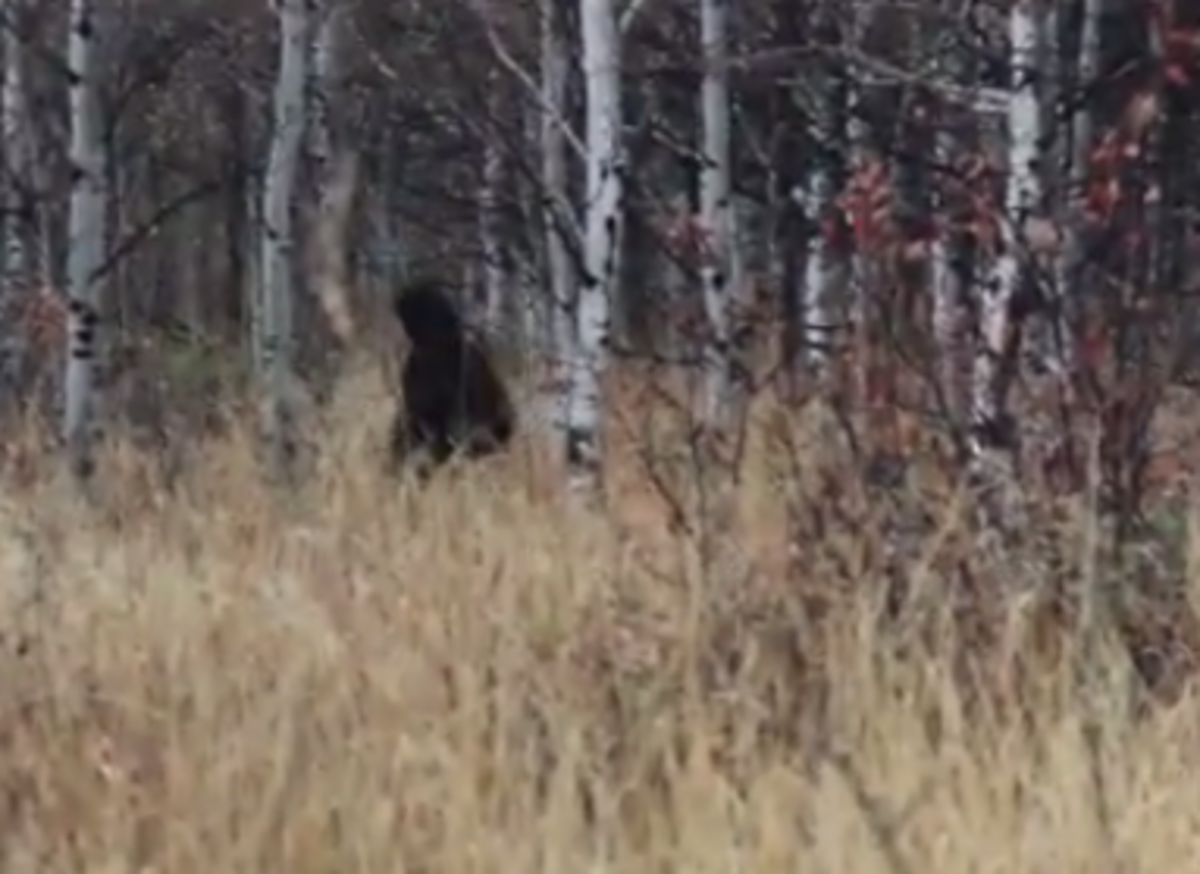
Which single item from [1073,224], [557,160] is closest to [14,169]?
[557,160]

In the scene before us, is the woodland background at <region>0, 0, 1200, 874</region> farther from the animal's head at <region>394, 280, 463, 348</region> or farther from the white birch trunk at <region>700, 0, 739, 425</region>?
the animal's head at <region>394, 280, 463, 348</region>

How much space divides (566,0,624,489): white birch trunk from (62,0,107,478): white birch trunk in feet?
6.09

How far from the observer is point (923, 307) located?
655cm

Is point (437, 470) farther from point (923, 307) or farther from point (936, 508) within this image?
point (936, 508)

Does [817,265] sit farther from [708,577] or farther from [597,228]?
[708,577]

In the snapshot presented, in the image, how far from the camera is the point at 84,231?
9.05 m

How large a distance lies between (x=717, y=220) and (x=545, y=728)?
17.4ft

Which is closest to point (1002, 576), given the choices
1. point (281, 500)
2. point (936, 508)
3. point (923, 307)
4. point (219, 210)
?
point (936, 508)

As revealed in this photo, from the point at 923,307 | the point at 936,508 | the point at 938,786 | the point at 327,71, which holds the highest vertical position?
the point at 327,71

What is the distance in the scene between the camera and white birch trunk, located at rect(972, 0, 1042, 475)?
5.96m

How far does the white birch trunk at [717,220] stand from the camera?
786 cm

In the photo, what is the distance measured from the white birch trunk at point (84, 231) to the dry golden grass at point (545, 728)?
2593 mm

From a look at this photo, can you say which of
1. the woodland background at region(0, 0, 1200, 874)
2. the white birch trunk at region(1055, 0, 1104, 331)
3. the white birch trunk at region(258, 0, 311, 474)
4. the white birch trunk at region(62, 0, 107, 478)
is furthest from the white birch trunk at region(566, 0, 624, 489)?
the white birch trunk at region(258, 0, 311, 474)

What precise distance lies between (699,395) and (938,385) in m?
3.60
